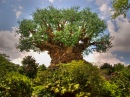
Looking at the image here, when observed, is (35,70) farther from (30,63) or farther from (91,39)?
(91,39)

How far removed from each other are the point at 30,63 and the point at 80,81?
19.6m

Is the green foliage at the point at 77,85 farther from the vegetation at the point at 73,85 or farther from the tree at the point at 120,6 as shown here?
the tree at the point at 120,6

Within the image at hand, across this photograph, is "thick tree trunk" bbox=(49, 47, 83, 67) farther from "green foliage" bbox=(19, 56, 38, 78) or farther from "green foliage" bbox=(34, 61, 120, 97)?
"green foliage" bbox=(34, 61, 120, 97)

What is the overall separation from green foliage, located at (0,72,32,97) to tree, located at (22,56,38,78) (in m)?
18.5

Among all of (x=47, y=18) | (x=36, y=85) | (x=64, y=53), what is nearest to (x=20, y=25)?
(x=47, y=18)

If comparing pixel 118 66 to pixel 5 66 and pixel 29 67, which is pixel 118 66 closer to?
pixel 29 67

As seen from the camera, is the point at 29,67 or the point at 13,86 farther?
the point at 29,67

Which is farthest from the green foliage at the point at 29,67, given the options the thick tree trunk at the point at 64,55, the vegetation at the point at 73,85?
the vegetation at the point at 73,85

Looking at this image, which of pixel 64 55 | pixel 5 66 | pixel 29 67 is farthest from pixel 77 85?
pixel 64 55

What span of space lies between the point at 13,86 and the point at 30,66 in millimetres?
20256

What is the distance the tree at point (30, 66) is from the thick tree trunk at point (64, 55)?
3538 mm

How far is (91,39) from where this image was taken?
1823 inches

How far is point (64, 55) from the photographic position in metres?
42.8

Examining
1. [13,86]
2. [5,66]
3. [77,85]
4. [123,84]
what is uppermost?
[5,66]
